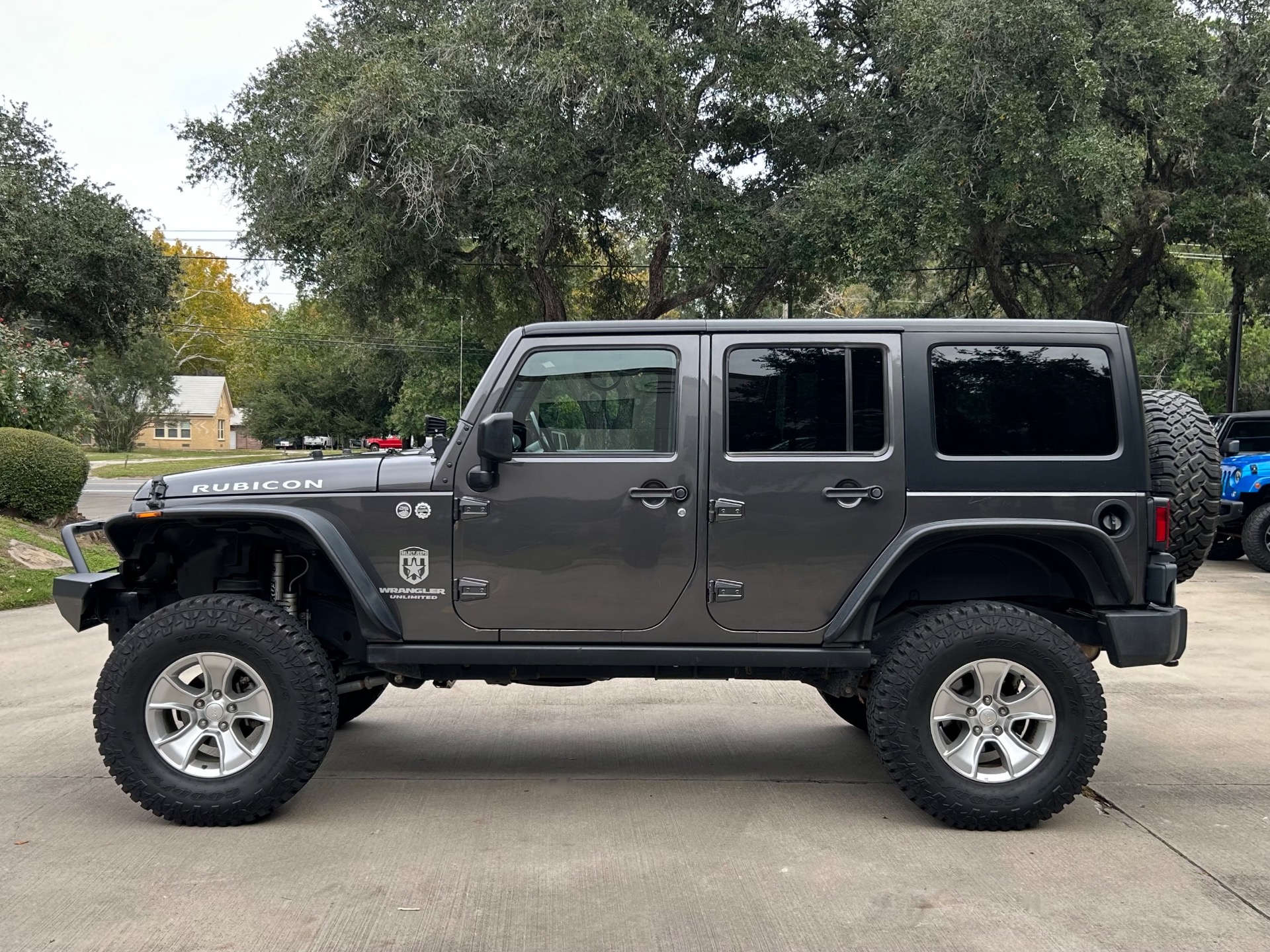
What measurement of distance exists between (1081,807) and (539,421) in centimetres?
Result: 291

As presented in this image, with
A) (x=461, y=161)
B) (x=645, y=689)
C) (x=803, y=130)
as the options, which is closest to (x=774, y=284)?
(x=803, y=130)

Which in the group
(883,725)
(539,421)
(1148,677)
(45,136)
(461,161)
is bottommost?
(1148,677)

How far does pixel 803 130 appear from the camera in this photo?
19.0 m

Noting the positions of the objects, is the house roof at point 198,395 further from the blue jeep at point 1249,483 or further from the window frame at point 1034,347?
the window frame at point 1034,347

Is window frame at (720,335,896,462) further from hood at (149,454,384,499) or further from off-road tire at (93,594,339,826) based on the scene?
off-road tire at (93,594,339,826)

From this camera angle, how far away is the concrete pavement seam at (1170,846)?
3877 millimetres

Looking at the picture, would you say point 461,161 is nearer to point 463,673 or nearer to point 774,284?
point 774,284

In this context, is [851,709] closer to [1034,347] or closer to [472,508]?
[1034,347]

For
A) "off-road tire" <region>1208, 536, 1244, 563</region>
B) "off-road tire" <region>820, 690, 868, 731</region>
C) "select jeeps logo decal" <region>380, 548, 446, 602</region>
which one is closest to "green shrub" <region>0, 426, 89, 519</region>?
"select jeeps logo decal" <region>380, 548, 446, 602</region>

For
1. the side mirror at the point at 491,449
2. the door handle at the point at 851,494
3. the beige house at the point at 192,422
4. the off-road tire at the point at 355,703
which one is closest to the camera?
the side mirror at the point at 491,449

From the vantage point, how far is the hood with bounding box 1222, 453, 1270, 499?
46.5 ft

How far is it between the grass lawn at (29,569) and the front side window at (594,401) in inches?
227

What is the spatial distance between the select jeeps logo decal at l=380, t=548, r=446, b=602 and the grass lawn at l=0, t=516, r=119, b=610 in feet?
17.7

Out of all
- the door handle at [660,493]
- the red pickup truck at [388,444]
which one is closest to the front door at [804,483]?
the door handle at [660,493]
